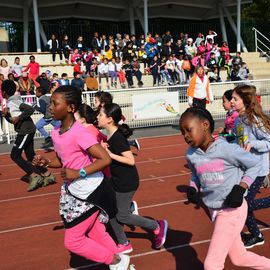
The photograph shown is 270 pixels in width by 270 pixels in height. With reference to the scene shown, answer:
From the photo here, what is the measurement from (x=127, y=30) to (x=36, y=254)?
29.2 m

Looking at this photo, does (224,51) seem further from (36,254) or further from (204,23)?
(36,254)

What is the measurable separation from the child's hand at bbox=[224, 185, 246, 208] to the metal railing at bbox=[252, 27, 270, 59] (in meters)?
29.4

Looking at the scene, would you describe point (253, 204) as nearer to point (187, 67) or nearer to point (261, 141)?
point (261, 141)

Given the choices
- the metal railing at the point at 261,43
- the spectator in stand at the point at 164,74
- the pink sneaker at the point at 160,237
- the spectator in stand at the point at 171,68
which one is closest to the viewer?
the pink sneaker at the point at 160,237

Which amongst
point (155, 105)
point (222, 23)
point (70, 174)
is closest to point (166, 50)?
point (155, 105)

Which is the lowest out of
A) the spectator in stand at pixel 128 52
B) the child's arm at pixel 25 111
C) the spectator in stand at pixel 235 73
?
the child's arm at pixel 25 111

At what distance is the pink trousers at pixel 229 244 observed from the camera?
3.25 m

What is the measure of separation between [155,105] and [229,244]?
11896 mm

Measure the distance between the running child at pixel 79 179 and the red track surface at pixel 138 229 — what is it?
1.09 m

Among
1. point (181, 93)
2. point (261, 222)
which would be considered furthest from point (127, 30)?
point (261, 222)

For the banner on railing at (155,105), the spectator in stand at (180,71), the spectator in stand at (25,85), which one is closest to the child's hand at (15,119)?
the banner on railing at (155,105)

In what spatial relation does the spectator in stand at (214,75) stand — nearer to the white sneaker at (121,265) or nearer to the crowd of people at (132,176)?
the crowd of people at (132,176)

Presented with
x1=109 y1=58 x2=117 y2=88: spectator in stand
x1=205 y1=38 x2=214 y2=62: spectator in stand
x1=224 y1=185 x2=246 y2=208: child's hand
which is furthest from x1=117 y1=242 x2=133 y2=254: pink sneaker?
x1=205 y1=38 x2=214 y2=62: spectator in stand

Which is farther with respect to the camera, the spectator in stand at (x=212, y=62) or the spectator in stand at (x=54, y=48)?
the spectator in stand at (x=212, y=62)
